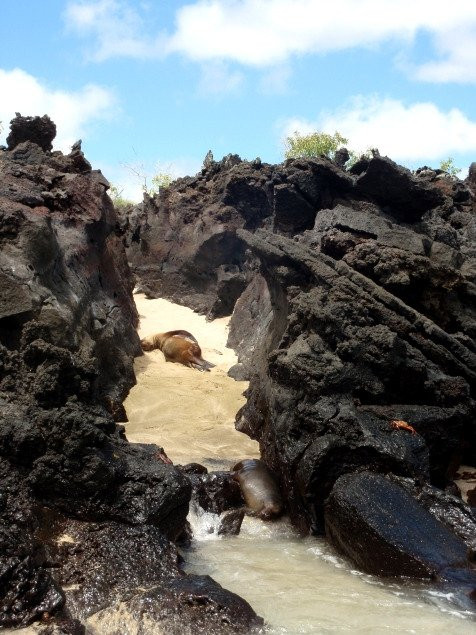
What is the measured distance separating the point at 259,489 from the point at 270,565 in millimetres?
1286

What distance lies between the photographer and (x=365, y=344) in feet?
20.5

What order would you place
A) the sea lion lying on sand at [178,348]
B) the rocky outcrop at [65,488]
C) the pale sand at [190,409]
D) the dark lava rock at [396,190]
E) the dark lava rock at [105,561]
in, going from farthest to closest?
the sea lion lying on sand at [178,348]
the dark lava rock at [396,190]
the pale sand at [190,409]
the dark lava rock at [105,561]
the rocky outcrop at [65,488]

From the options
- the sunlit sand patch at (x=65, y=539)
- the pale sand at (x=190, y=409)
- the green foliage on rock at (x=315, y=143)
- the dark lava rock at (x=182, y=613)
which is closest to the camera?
the dark lava rock at (x=182, y=613)

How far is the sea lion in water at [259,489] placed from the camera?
576 centimetres

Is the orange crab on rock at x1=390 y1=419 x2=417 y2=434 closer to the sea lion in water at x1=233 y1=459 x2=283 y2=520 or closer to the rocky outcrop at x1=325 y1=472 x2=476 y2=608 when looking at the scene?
the rocky outcrop at x1=325 y1=472 x2=476 y2=608

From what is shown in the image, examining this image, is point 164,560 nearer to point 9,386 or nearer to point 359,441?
point 9,386

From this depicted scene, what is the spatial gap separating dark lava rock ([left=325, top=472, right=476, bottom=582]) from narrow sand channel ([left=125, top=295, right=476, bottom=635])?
157 mm

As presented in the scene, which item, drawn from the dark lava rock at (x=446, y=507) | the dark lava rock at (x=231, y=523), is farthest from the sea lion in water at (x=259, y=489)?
the dark lava rock at (x=446, y=507)

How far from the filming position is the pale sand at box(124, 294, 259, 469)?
7.33 metres

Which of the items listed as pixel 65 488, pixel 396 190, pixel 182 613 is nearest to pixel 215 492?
pixel 65 488

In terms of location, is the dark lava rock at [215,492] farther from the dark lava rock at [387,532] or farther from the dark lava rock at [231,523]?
the dark lava rock at [387,532]

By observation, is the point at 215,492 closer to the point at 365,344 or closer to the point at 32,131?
the point at 365,344

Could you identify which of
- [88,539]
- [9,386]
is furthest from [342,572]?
[9,386]

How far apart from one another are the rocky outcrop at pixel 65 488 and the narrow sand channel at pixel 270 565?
18.2 inches
